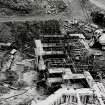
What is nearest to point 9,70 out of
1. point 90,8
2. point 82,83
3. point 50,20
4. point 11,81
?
point 11,81

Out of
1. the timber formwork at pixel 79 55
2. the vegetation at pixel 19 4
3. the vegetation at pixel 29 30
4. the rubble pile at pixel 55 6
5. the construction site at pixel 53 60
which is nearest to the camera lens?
the construction site at pixel 53 60

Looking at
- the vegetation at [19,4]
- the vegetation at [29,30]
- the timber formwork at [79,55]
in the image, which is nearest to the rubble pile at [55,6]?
the vegetation at [19,4]

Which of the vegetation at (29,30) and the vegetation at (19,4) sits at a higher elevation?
the vegetation at (19,4)

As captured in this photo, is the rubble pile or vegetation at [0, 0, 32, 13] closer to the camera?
vegetation at [0, 0, 32, 13]

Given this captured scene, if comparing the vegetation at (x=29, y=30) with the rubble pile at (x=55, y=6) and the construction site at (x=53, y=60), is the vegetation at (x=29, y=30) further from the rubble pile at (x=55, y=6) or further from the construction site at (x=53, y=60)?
the rubble pile at (x=55, y=6)

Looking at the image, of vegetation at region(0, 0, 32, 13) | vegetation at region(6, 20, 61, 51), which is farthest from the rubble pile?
vegetation at region(6, 20, 61, 51)

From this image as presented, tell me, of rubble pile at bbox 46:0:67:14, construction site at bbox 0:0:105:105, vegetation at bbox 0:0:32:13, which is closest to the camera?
construction site at bbox 0:0:105:105

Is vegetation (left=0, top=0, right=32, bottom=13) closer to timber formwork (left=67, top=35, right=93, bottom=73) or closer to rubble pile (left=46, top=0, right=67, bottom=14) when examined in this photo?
rubble pile (left=46, top=0, right=67, bottom=14)

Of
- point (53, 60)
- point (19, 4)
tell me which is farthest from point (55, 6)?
point (53, 60)

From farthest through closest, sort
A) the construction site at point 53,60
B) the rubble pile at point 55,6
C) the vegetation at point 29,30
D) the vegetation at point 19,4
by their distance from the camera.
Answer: the rubble pile at point 55,6 → the vegetation at point 19,4 → the vegetation at point 29,30 → the construction site at point 53,60
